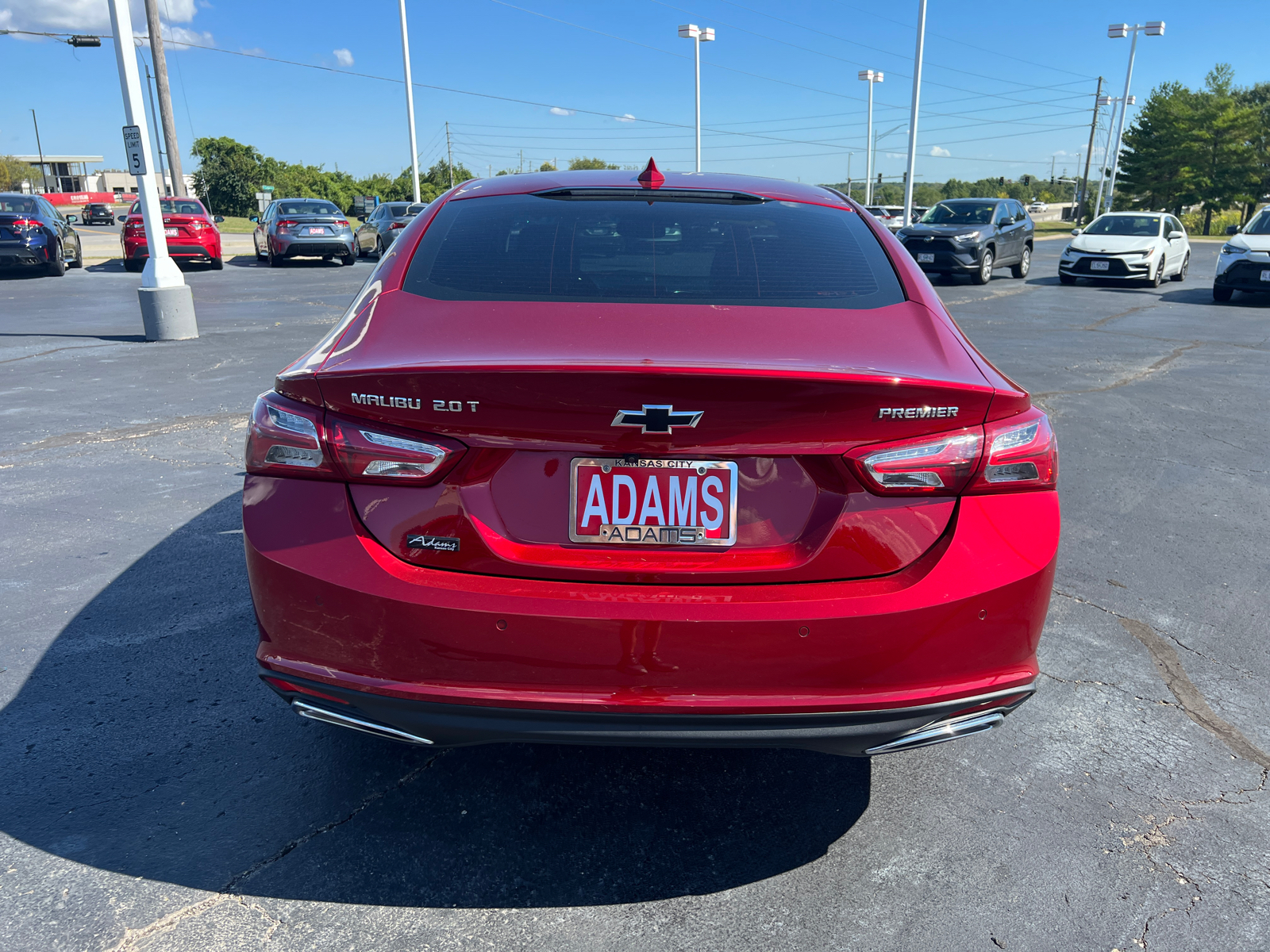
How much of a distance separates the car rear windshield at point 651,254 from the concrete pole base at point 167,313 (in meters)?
9.18

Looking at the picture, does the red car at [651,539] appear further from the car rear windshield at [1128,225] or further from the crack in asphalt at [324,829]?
the car rear windshield at [1128,225]

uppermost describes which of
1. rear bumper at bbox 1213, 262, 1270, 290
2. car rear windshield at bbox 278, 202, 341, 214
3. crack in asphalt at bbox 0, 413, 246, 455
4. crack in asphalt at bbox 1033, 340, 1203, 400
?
car rear windshield at bbox 278, 202, 341, 214

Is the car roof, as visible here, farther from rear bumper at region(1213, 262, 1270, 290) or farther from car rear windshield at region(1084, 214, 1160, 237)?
car rear windshield at region(1084, 214, 1160, 237)

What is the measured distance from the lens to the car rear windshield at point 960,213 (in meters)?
20.6

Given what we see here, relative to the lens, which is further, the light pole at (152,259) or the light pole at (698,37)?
the light pole at (698,37)

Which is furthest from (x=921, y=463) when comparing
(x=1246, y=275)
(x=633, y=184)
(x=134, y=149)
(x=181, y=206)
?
(x=181, y=206)

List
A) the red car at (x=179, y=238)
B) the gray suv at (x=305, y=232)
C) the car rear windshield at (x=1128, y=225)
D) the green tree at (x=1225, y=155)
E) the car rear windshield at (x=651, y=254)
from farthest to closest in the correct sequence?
the green tree at (x=1225, y=155), the gray suv at (x=305, y=232), the red car at (x=179, y=238), the car rear windshield at (x=1128, y=225), the car rear windshield at (x=651, y=254)

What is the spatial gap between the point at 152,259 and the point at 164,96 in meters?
A: 20.1

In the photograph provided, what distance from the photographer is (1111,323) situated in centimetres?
1359

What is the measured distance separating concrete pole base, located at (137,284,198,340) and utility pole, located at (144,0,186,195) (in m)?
20.1

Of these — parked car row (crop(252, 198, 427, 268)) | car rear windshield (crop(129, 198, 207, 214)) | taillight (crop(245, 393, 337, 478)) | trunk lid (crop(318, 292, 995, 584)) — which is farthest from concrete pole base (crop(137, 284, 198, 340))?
car rear windshield (crop(129, 198, 207, 214))

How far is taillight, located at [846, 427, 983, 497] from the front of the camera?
2.02 metres

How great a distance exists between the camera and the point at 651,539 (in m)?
2.04

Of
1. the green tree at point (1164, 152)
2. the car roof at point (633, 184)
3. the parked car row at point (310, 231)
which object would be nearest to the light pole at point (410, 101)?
the parked car row at point (310, 231)
